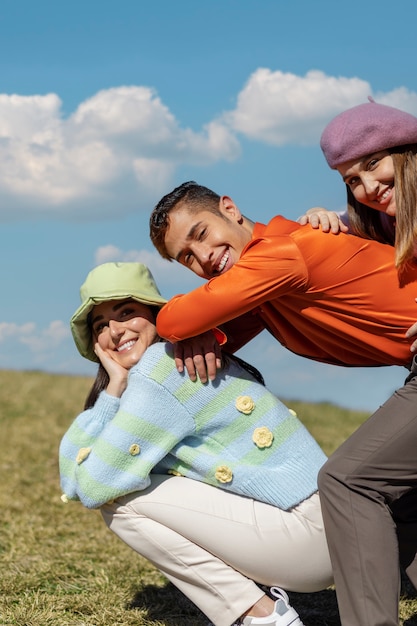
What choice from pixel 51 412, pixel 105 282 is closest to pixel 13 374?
pixel 51 412

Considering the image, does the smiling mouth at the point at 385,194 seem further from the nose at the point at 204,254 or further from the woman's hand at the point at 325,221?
the nose at the point at 204,254

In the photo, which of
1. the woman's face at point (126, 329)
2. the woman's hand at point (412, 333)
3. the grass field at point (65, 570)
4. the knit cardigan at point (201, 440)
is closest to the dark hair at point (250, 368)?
the knit cardigan at point (201, 440)

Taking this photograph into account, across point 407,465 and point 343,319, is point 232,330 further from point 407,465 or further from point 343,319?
point 407,465

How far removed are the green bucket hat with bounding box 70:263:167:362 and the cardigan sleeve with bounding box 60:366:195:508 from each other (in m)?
0.44

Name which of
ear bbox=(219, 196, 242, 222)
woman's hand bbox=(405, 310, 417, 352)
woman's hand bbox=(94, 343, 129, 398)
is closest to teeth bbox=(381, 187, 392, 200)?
woman's hand bbox=(405, 310, 417, 352)

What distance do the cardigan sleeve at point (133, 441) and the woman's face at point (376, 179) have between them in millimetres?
1061

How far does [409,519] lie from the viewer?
11.4ft

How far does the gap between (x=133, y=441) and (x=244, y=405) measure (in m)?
0.43

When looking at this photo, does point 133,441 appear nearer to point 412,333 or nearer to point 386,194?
point 412,333

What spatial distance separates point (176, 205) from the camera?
3506 mm

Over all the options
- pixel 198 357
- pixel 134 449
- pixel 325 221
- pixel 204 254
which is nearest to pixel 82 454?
pixel 134 449

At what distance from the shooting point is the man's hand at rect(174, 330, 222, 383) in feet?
10.4

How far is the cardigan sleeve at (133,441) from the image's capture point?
316cm

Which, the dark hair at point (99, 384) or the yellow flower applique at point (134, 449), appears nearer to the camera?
the yellow flower applique at point (134, 449)
